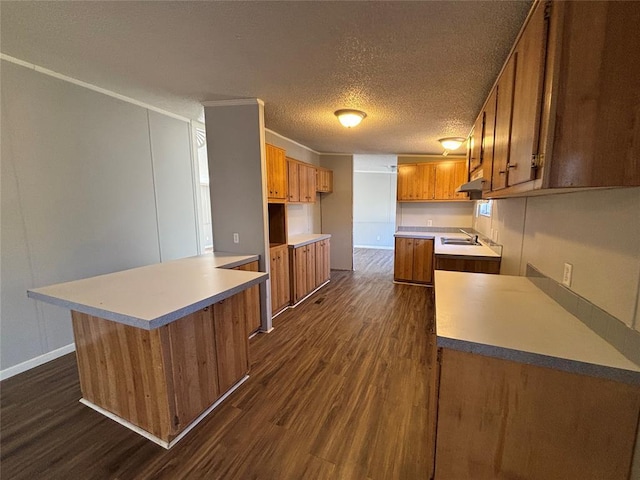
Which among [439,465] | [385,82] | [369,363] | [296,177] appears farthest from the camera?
[296,177]

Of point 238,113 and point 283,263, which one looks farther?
point 283,263

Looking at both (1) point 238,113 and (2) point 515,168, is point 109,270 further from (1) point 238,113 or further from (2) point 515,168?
(2) point 515,168

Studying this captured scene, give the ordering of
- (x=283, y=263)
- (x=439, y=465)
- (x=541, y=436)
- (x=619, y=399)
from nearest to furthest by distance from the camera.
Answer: (x=619, y=399) → (x=541, y=436) → (x=439, y=465) → (x=283, y=263)

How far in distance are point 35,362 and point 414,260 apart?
504 cm

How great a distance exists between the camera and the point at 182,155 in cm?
379

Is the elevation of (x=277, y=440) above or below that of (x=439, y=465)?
below

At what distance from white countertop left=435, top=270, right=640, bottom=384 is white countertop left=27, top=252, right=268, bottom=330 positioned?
132 centimetres

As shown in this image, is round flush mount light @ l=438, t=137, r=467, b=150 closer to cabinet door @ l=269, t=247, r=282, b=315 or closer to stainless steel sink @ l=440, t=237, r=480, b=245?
stainless steel sink @ l=440, t=237, r=480, b=245

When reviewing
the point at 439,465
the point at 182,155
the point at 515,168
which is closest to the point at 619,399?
the point at 439,465

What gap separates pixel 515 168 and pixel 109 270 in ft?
12.1

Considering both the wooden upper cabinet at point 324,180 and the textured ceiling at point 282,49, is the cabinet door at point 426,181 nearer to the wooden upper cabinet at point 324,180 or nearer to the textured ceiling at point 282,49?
the wooden upper cabinet at point 324,180

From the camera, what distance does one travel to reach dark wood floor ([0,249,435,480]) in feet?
5.14

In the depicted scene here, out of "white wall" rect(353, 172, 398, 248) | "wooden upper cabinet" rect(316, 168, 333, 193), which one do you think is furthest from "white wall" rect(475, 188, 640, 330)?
"white wall" rect(353, 172, 398, 248)

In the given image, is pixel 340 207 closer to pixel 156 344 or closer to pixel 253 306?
pixel 253 306
